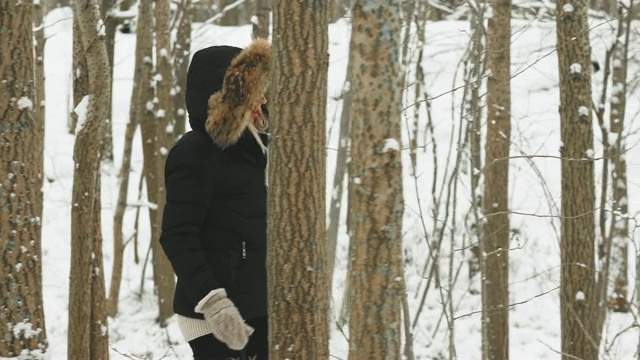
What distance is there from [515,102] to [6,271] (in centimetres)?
1683

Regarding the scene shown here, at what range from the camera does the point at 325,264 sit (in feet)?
11.7

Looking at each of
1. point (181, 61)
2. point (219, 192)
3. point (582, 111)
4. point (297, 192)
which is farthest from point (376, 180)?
point (181, 61)

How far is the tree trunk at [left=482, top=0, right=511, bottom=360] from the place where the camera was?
8.72m

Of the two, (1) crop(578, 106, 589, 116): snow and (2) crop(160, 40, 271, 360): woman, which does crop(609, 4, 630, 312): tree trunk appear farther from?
(2) crop(160, 40, 271, 360): woman

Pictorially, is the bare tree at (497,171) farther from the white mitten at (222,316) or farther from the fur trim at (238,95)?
the white mitten at (222,316)

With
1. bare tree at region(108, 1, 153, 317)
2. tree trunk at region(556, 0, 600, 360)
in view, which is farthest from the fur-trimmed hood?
bare tree at region(108, 1, 153, 317)

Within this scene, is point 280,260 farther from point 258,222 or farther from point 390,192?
point 390,192

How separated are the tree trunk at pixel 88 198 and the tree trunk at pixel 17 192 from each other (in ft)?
0.84

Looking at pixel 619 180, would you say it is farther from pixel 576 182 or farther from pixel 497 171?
pixel 576 182

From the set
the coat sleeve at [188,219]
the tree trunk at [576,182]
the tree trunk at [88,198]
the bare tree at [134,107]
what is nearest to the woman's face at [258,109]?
the coat sleeve at [188,219]

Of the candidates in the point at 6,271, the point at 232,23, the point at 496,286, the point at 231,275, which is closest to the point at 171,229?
the point at 231,275

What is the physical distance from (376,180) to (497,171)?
6.26 meters

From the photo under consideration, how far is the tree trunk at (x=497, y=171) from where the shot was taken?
872 cm

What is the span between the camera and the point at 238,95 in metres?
3.56
